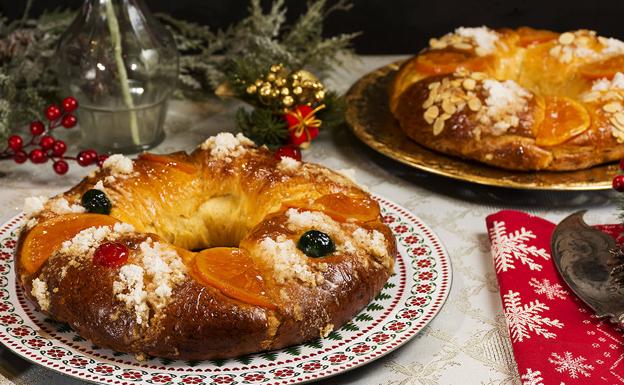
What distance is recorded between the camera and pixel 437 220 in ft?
6.26

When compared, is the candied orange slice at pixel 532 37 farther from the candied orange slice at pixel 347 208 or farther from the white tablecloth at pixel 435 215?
the candied orange slice at pixel 347 208

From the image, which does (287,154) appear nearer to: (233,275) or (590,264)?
(233,275)

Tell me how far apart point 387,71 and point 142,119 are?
740 millimetres

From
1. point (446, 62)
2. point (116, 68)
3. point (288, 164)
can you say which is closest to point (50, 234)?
point (288, 164)

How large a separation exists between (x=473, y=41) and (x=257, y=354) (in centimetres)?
125

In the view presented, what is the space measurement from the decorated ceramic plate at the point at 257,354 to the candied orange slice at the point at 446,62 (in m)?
0.77

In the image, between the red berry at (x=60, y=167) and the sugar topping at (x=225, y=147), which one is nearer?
the sugar topping at (x=225, y=147)

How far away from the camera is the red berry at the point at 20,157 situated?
201 centimetres

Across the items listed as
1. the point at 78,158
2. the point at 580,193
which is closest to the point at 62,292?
the point at 78,158

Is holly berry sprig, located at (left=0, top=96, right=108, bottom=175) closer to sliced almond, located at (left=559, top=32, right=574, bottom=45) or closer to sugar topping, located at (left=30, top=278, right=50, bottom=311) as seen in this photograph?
sugar topping, located at (left=30, top=278, right=50, bottom=311)

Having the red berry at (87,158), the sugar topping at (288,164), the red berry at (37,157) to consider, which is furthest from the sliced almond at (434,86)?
the red berry at (37,157)

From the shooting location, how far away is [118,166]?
1.63m

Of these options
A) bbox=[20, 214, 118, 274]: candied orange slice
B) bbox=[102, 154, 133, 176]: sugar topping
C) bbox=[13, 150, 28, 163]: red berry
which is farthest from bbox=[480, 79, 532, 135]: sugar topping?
bbox=[13, 150, 28, 163]: red berry

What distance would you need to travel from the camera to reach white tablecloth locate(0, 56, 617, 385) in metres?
1.39
